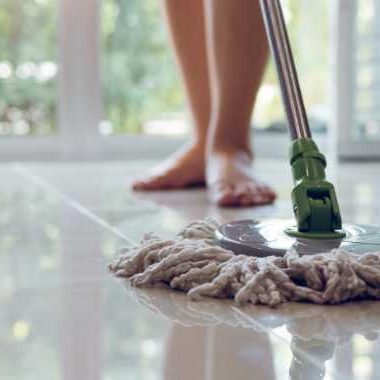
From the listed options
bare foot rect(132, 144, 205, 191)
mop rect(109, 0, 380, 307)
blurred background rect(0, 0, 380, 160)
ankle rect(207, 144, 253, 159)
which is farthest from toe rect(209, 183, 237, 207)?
blurred background rect(0, 0, 380, 160)

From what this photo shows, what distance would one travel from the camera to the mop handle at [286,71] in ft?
3.12

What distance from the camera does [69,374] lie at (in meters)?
0.58

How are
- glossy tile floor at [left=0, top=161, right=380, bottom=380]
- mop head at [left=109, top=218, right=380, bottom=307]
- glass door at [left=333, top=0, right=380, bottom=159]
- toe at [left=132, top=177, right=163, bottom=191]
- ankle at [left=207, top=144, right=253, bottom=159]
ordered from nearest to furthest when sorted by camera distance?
glossy tile floor at [left=0, top=161, right=380, bottom=380]
mop head at [left=109, top=218, right=380, bottom=307]
ankle at [left=207, top=144, right=253, bottom=159]
toe at [left=132, top=177, right=163, bottom=191]
glass door at [left=333, top=0, right=380, bottom=159]

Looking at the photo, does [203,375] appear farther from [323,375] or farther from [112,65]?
[112,65]

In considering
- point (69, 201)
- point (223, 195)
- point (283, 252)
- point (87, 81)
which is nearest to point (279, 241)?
point (283, 252)

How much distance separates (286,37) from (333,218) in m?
0.22

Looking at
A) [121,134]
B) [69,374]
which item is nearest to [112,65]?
[121,134]

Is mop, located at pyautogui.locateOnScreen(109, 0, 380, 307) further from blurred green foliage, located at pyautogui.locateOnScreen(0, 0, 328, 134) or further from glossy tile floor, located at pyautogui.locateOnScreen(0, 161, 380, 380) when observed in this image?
blurred green foliage, located at pyautogui.locateOnScreen(0, 0, 328, 134)

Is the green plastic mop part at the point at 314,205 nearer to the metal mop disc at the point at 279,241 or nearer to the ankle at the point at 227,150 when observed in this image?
the metal mop disc at the point at 279,241

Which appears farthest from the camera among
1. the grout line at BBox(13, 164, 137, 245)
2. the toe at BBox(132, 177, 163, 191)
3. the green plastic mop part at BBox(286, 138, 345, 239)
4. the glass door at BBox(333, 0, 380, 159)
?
the glass door at BBox(333, 0, 380, 159)

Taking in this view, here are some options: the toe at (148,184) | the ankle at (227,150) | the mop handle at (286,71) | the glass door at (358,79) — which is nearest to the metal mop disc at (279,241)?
the mop handle at (286,71)

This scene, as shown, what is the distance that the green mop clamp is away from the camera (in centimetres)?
89

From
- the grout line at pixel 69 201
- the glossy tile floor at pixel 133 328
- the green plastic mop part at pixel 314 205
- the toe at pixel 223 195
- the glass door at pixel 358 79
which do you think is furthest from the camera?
the glass door at pixel 358 79

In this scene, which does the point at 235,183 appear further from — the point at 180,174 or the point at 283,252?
the point at 283,252
